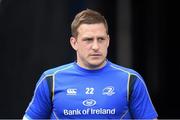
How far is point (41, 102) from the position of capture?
4488 millimetres

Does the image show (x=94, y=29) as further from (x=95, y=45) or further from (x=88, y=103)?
(x=88, y=103)

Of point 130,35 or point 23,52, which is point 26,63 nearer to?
point 23,52

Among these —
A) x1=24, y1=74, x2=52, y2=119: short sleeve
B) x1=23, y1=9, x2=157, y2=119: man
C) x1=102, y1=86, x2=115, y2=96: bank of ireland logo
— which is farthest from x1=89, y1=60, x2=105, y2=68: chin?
x1=24, y1=74, x2=52, y2=119: short sleeve

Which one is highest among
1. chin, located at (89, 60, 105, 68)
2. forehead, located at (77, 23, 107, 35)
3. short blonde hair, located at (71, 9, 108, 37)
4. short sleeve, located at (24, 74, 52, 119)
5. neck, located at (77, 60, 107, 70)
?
short blonde hair, located at (71, 9, 108, 37)

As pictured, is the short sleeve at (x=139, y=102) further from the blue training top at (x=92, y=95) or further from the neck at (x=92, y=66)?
the neck at (x=92, y=66)

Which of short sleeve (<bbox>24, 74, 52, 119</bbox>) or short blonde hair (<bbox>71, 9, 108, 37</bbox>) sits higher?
short blonde hair (<bbox>71, 9, 108, 37</bbox>)

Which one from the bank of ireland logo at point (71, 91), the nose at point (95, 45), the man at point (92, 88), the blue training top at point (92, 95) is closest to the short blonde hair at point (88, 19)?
the man at point (92, 88)

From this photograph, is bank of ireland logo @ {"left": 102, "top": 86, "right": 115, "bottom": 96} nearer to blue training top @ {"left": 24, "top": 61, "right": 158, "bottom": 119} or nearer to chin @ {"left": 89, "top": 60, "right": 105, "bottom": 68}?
blue training top @ {"left": 24, "top": 61, "right": 158, "bottom": 119}

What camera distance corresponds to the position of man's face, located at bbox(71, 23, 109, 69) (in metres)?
4.42

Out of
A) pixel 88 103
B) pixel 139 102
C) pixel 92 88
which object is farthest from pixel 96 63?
pixel 139 102

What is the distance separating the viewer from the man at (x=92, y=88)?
4387mm

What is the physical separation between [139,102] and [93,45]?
0.47 m

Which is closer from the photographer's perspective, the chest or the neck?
the chest

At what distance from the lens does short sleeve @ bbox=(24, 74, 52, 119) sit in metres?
4.46
